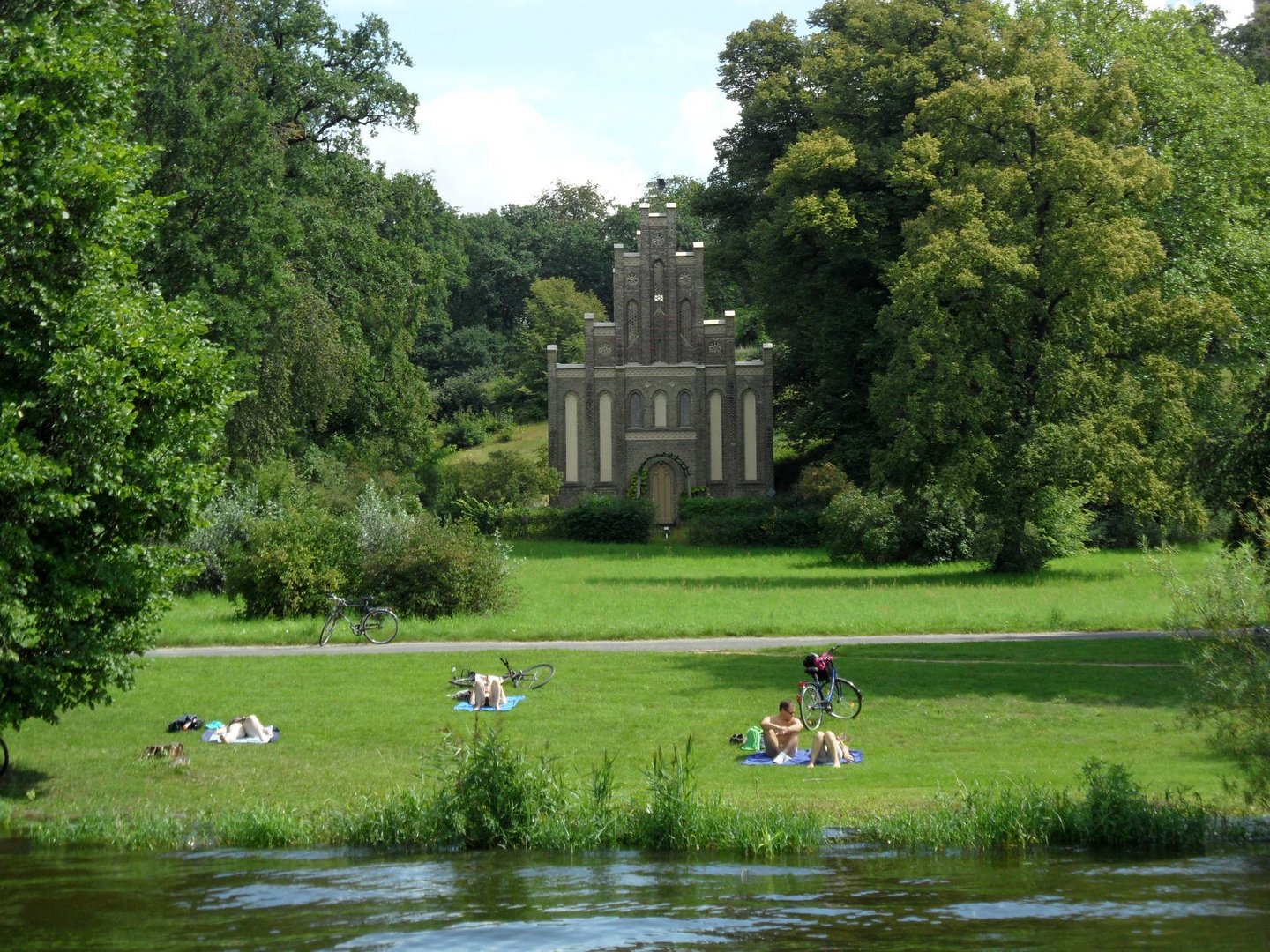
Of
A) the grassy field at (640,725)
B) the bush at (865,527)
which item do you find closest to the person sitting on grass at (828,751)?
the grassy field at (640,725)

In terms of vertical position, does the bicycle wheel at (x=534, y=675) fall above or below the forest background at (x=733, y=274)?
below

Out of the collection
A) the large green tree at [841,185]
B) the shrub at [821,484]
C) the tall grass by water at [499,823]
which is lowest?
the tall grass by water at [499,823]

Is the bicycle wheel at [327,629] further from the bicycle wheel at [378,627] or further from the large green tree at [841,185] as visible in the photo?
the large green tree at [841,185]

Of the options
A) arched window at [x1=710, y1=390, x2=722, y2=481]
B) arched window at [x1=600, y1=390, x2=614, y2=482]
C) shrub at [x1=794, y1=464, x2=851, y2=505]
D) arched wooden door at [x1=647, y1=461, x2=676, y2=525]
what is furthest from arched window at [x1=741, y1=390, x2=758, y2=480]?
shrub at [x1=794, y1=464, x2=851, y2=505]

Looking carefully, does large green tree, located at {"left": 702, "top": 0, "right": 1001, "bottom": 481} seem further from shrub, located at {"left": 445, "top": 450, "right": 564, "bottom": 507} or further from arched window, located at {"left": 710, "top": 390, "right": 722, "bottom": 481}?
shrub, located at {"left": 445, "top": 450, "right": 564, "bottom": 507}

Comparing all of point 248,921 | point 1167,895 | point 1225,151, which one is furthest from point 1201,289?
point 248,921

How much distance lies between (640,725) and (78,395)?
8.15 metres

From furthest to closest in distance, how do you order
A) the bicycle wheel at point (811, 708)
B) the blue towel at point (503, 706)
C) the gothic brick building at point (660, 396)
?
the gothic brick building at point (660, 396) < the blue towel at point (503, 706) < the bicycle wheel at point (811, 708)

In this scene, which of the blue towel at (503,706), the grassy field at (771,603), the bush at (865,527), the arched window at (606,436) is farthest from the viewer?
the arched window at (606,436)

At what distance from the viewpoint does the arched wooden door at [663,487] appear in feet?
220

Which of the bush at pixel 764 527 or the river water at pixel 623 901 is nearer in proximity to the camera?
the river water at pixel 623 901

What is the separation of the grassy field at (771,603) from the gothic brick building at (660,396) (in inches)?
719

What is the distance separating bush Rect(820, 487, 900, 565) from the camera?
46.8 metres

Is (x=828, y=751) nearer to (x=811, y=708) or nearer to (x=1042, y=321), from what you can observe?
(x=811, y=708)
